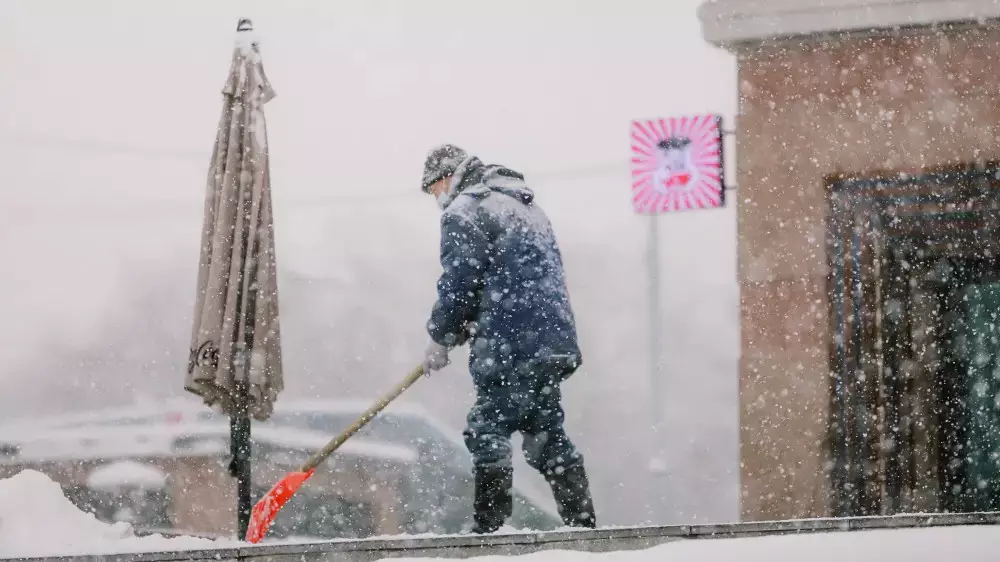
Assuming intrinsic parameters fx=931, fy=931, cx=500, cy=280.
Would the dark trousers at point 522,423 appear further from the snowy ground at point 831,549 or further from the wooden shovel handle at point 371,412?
the snowy ground at point 831,549

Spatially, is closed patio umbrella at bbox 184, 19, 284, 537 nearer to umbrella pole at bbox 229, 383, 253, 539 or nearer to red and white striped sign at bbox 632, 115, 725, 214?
umbrella pole at bbox 229, 383, 253, 539

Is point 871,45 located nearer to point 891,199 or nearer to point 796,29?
point 796,29

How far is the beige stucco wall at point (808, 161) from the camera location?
4465 mm

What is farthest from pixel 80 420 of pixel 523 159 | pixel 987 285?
pixel 987 285

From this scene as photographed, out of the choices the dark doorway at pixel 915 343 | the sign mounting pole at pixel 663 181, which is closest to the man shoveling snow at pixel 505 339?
the sign mounting pole at pixel 663 181

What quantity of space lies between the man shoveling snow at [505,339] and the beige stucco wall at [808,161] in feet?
4.10

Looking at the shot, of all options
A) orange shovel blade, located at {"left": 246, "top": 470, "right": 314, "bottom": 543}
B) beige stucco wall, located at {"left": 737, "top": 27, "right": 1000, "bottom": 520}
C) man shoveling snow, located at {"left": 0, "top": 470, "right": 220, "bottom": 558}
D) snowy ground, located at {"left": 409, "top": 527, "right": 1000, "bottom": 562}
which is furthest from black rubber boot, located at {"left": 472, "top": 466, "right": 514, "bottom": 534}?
beige stucco wall, located at {"left": 737, "top": 27, "right": 1000, "bottom": 520}

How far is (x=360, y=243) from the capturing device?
496cm

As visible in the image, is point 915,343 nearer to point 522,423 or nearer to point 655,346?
point 655,346

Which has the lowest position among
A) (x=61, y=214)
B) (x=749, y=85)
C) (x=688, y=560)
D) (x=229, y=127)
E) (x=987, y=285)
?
(x=688, y=560)

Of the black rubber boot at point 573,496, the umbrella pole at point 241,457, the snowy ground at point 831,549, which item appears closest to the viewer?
the snowy ground at point 831,549

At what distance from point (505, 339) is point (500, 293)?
0.18 m

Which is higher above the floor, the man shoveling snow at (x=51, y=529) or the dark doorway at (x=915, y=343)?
the dark doorway at (x=915, y=343)

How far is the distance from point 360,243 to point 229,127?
1159 mm
